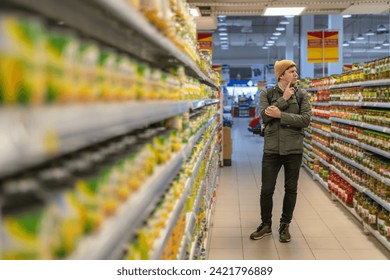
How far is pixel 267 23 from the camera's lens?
26.4m

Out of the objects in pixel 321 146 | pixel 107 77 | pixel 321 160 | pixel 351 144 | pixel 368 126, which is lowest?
pixel 321 160

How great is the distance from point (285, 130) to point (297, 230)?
51.9 inches

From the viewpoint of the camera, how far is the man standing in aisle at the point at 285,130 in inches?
195

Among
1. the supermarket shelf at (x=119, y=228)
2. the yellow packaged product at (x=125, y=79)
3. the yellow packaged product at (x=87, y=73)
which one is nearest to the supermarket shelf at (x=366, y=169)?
the supermarket shelf at (x=119, y=228)

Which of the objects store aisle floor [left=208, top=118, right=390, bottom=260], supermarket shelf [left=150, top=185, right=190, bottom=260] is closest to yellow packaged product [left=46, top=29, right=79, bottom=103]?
supermarket shelf [left=150, top=185, right=190, bottom=260]

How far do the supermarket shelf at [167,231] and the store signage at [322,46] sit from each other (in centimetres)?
1193

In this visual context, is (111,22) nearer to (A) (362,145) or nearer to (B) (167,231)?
(B) (167,231)

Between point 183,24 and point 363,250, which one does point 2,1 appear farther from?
point 363,250

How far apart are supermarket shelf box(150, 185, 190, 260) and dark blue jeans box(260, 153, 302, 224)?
2.39m

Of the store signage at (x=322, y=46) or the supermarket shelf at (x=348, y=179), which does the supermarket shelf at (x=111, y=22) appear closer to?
the supermarket shelf at (x=348, y=179)

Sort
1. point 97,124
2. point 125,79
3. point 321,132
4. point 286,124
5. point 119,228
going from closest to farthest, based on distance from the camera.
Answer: point 97,124 → point 119,228 → point 125,79 → point 286,124 → point 321,132

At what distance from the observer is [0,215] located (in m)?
0.94

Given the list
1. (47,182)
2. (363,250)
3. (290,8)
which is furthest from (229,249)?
(290,8)

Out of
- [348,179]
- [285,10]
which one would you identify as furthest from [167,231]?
[285,10]
